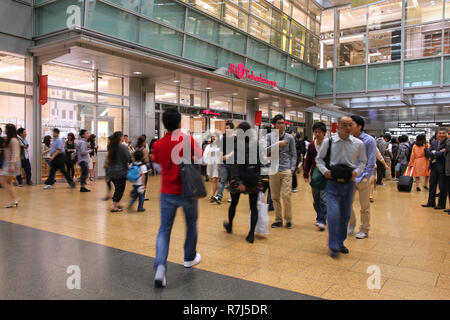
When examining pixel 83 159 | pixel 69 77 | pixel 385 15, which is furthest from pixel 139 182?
pixel 385 15

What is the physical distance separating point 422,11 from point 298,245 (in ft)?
67.8

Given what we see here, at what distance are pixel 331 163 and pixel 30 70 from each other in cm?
1147

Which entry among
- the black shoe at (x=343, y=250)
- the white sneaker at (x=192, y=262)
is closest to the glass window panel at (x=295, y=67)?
the black shoe at (x=343, y=250)

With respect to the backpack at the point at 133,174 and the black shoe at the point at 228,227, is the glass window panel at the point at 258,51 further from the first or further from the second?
the black shoe at the point at 228,227

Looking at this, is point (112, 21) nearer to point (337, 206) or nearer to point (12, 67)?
point (12, 67)

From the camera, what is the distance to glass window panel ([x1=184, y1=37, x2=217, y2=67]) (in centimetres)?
1470

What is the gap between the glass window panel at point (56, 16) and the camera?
35.5 feet

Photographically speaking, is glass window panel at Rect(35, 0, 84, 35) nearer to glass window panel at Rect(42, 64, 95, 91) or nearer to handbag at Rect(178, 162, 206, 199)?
glass window panel at Rect(42, 64, 95, 91)

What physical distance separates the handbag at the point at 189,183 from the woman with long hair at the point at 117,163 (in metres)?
3.78

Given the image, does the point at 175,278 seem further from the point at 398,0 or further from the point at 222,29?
the point at 398,0

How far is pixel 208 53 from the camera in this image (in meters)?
15.7

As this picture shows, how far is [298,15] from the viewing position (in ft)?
73.7

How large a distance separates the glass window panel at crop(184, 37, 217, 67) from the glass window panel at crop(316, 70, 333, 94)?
10509 millimetres
